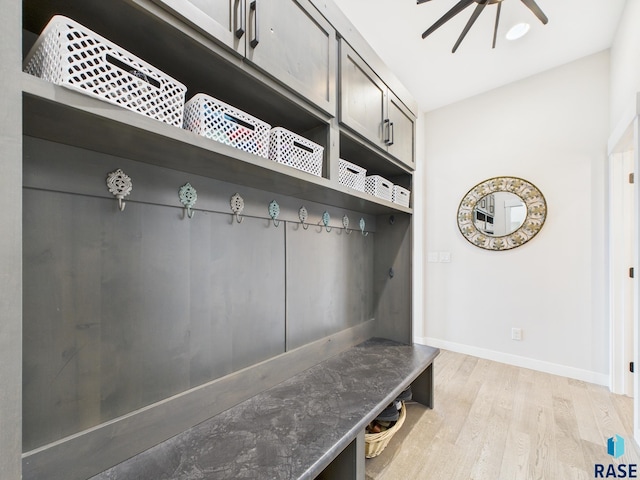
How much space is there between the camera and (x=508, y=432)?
1.77m

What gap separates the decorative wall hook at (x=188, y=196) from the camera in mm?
1050

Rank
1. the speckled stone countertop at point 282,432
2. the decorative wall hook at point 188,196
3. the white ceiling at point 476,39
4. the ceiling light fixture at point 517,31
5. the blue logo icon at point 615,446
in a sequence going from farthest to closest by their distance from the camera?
the ceiling light fixture at point 517,31 → the white ceiling at point 476,39 → the blue logo icon at point 615,446 → the decorative wall hook at point 188,196 → the speckled stone countertop at point 282,432

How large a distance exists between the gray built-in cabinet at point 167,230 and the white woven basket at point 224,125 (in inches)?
2.9

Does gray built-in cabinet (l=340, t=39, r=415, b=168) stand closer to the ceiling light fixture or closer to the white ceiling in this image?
the white ceiling

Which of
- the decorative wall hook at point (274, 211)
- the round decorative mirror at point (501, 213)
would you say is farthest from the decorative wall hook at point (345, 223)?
the round decorative mirror at point (501, 213)

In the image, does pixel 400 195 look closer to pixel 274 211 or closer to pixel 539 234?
pixel 274 211

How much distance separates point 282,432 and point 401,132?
176 centimetres

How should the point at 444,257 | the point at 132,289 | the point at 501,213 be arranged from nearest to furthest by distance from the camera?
the point at 132,289 < the point at 501,213 < the point at 444,257

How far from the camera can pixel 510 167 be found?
2.92 metres

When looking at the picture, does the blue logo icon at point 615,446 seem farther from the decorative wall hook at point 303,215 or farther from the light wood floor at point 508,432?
the decorative wall hook at point 303,215

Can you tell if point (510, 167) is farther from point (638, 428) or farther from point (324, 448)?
point (324, 448)

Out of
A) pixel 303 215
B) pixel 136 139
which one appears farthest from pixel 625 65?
pixel 136 139

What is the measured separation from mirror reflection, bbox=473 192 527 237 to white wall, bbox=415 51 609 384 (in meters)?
0.20

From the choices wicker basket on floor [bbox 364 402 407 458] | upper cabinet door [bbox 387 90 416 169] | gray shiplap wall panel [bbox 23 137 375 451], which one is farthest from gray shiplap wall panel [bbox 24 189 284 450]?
upper cabinet door [bbox 387 90 416 169]
